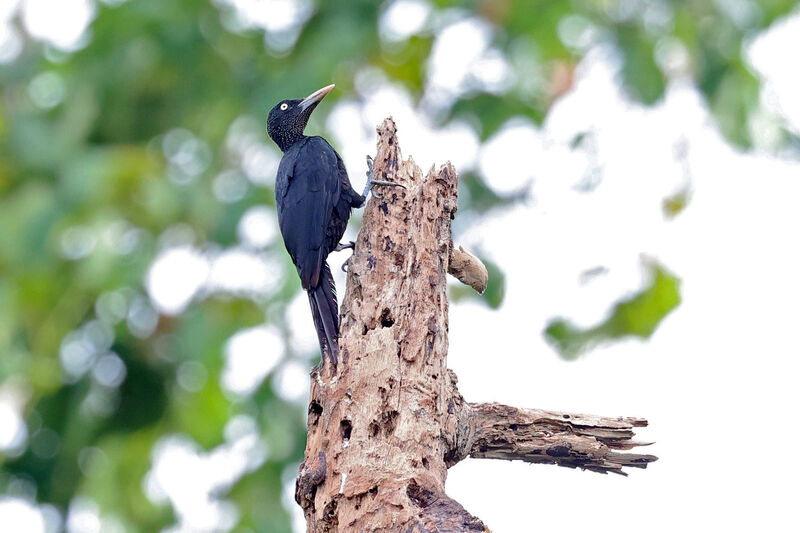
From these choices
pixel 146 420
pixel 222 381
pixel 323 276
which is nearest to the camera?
pixel 323 276

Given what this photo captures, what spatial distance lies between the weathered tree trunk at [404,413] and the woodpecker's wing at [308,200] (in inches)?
23.3

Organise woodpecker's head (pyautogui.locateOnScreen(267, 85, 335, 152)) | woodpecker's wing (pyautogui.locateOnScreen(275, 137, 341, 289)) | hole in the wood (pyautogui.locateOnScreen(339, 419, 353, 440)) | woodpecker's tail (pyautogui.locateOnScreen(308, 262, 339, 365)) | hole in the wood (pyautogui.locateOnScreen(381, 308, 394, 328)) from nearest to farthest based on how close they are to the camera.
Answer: hole in the wood (pyautogui.locateOnScreen(339, 419, 353, 440)) → hole in the wood (pyautogui.locateOnScreen(381, 308, 394, 328)) → woodpecker's tail (pyautogui.locateOnScreen(308, 262, 339, 365)) → woodpecker's wing (pyautogui.locateOnScreen(275, 137, 341, 289)) → woodpecker's head (pyautogui.locateOnScreen(267, 85, 335, 152))

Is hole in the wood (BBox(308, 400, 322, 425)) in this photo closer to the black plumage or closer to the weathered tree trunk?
the weathered tree trunk

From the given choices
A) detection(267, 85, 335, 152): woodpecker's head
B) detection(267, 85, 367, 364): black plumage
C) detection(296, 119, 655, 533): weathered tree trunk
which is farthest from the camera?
detection(267, 85, 335, 152): woodpecker's head

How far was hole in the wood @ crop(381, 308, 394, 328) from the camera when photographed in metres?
3.29

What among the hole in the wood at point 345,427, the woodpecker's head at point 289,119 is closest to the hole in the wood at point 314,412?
the hole in the wood at point 345,427

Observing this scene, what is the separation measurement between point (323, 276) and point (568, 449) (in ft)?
4.11

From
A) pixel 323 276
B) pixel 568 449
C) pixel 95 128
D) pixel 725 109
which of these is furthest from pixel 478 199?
pixel 568 449

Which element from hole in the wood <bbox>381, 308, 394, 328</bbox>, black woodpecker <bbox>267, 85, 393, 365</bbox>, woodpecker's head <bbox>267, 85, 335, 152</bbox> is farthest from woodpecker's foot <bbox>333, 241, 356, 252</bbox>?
woodpecker's head <bbox>267, 85, 335, 152</bbox>

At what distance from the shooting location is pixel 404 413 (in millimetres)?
3166

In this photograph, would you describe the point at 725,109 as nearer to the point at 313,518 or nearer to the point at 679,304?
the point at 679,304

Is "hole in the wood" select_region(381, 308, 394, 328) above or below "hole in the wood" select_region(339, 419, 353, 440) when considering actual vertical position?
above

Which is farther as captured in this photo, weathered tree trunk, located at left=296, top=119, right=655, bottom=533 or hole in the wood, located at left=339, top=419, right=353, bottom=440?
hole in the wood, located at left=339, top=419, right=353, bottom=440

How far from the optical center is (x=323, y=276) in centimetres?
401
